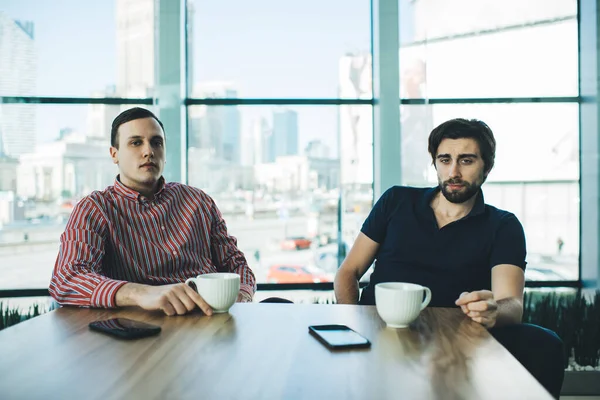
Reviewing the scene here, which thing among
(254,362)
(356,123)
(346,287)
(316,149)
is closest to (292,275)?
(316,149)

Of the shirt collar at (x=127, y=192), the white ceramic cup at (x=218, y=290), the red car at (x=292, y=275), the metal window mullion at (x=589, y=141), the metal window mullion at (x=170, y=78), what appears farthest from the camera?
the red car at (x=292, y=275)

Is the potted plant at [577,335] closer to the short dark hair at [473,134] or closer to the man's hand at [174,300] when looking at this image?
the short dark hair at [473,134]

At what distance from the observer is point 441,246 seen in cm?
176

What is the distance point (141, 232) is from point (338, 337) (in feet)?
3.16

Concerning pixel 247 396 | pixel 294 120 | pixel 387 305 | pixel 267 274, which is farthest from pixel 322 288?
pixel 247 396

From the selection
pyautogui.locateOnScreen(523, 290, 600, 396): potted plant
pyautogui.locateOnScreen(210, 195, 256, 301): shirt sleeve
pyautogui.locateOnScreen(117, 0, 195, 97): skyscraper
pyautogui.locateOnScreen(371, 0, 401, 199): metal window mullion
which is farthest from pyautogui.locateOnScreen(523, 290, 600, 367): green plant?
pyautogui.locateOnScreen(117, 0, 195, 97): skyscraper

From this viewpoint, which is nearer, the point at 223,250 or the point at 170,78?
the point at 223,250

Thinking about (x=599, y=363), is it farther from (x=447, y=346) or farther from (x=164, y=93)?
(x=164, y=93)

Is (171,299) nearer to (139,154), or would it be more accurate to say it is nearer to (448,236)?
(139,154)

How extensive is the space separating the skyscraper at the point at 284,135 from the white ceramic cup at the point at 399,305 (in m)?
2.57

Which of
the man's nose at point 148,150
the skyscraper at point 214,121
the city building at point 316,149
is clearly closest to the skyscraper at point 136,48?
the skyscraper at point 214,121

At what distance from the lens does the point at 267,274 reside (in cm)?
354

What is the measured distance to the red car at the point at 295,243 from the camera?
3574 millimetres

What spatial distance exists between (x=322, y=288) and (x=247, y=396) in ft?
9.31
